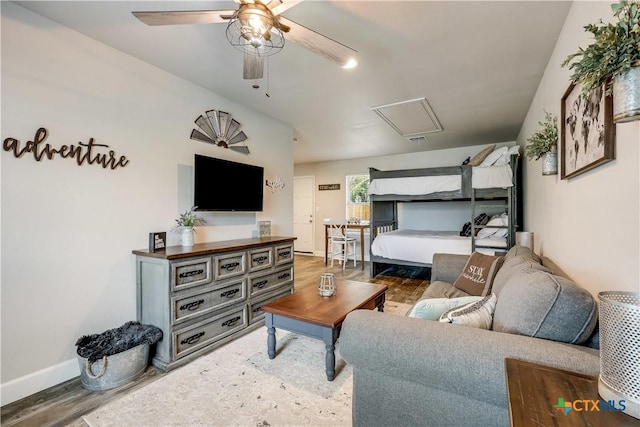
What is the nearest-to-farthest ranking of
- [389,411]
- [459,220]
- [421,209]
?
[389,411]
[459,220]
[421,209]

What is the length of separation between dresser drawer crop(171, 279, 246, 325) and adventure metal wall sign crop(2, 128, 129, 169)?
122 centimetres

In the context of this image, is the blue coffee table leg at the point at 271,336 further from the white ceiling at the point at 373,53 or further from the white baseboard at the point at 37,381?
the white ceiling at the point at 373,53

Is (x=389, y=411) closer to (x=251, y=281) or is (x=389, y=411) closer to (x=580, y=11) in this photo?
(x=251, y=281)

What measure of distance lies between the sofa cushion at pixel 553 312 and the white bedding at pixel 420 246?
328cm

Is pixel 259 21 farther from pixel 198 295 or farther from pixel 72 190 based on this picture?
pixel 198 295

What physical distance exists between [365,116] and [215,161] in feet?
6.84

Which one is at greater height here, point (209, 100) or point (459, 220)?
point (209, 100)

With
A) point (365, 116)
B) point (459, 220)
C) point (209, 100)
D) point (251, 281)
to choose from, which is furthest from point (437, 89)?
point (459, 220)

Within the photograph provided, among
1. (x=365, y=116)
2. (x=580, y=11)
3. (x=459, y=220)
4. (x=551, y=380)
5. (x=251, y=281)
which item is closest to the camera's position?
(x=551, y=380)

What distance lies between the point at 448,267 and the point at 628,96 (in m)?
2.26

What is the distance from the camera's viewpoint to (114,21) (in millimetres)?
1946

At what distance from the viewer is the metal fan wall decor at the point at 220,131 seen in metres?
2.97

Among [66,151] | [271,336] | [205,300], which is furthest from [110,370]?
[66,151]

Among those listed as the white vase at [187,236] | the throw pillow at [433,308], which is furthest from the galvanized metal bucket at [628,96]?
the white vase at [187,236]
